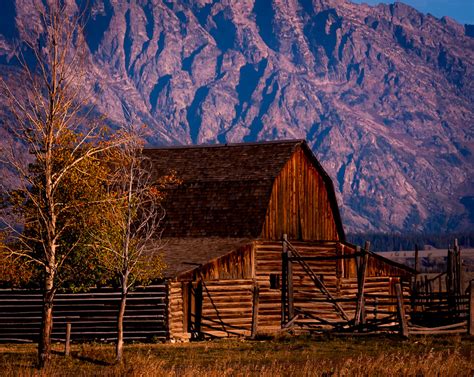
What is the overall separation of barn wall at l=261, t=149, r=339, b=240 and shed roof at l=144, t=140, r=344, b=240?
455 millimetres

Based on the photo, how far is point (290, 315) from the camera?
41.1 metres

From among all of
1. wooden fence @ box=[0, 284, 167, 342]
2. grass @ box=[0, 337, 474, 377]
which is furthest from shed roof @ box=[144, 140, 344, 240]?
grass @ box=[0, 337, 474, 377]

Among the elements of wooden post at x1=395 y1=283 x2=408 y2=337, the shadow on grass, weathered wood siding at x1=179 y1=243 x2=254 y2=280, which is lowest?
the shadow on grass

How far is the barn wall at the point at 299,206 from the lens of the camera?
151 ft

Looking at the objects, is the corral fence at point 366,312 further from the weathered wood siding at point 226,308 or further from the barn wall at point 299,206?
the weathered wood siding at point 226,308

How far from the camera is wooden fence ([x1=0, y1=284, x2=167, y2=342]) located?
133 feet

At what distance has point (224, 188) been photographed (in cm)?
4684

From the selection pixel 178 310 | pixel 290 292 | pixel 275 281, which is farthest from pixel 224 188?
pixel 178 310

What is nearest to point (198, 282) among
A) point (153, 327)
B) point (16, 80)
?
point (153, 327)

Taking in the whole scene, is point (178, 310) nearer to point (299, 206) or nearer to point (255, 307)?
point (255, 307)

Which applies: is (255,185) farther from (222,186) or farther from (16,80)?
(16,80)

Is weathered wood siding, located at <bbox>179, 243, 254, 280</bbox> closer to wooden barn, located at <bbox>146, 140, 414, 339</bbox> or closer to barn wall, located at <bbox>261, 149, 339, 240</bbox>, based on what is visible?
wooden barn, located at <bbox>146, 140, 414, 339</bbox>

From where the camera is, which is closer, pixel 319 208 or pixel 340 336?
pixel 340 336

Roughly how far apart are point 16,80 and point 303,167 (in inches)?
879
